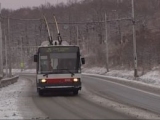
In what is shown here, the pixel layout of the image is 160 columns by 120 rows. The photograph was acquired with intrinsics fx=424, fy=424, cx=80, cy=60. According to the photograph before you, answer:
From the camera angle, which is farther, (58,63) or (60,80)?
(58,63)

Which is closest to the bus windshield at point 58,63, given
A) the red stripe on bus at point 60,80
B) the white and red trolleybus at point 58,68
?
the white and red trolleybus at point 58,68

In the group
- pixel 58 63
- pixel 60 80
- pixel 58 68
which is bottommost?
pixel 60 80

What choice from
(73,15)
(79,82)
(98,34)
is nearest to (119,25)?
(98,34)

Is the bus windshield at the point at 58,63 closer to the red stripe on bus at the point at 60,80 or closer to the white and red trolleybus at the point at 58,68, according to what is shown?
the white and red trolleybus at the point at 58,68

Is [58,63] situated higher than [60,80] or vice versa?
[58,63]

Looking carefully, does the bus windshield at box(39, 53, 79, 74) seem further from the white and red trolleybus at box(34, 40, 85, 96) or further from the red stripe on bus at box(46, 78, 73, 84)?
the red stripe on bus at box(46, 78, 73, 84)

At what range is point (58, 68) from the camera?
22.4 metres

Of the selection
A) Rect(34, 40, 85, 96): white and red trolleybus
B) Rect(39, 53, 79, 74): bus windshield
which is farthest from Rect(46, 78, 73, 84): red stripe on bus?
Rect(39, 53, 79, 74): bus windshield

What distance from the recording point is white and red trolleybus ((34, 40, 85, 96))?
22375 millimetres

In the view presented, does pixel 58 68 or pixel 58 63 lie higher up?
pixel 58 63

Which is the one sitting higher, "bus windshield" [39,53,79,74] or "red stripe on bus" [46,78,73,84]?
"bus windshield" [39,53,79,74]

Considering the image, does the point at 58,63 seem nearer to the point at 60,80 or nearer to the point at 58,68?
the point at 58,68

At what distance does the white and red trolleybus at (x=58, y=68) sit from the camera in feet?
73.4

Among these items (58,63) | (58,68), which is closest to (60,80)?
(58,68)
